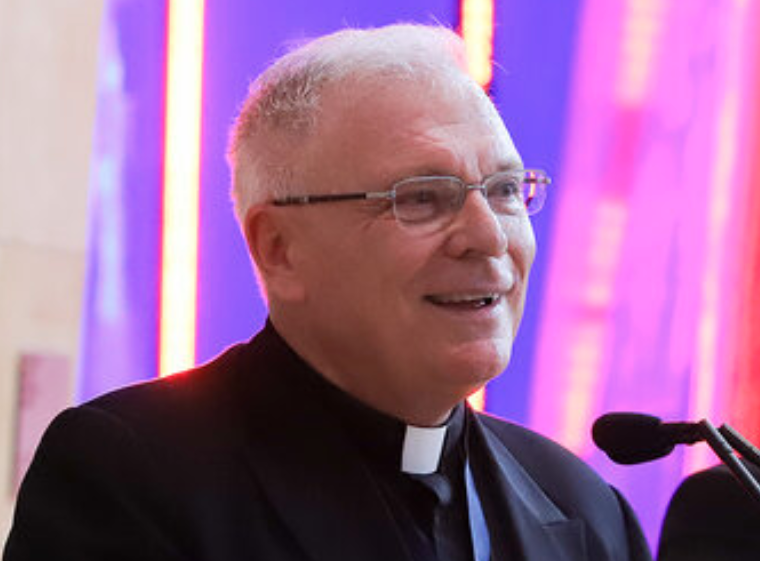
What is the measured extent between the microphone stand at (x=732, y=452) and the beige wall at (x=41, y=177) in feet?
5.48

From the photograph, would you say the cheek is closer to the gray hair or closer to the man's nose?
the man's nose

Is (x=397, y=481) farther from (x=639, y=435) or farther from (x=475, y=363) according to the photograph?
(x=639, y=435)

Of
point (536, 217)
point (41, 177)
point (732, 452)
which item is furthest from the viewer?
point (536, 217)

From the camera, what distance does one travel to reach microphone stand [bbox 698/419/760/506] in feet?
5.00

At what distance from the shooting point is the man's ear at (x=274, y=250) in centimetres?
200

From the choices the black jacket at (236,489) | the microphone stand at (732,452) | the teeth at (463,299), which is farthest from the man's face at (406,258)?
the microphone stand at (732,452)

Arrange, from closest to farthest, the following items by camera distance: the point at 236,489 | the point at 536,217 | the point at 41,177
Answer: the point at 236,489 < the point at 41,177 < the point at 536,217

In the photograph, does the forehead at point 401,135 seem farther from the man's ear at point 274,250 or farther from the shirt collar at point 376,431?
the shirt collar at point 376,431

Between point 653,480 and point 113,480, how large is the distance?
1866 mm

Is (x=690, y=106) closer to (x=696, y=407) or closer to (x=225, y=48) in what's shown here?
(x=696, y=407)

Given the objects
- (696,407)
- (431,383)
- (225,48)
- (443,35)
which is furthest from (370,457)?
(696,407)

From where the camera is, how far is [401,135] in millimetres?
1910

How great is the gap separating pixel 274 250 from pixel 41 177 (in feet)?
3.29

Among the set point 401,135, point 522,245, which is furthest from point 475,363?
point 401,135
